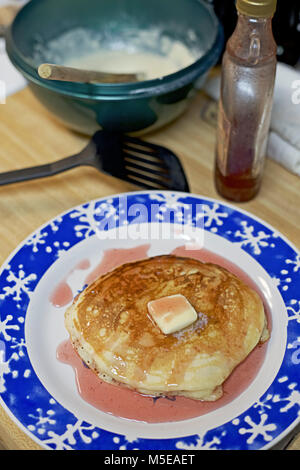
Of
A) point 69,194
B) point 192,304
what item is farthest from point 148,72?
point 192,304

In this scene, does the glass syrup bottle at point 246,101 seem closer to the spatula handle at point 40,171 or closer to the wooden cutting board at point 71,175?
the wooden cutting board at point 71,175

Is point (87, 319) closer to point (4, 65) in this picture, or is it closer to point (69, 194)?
point (69, 194)

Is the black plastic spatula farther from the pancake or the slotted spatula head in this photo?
the pancake
